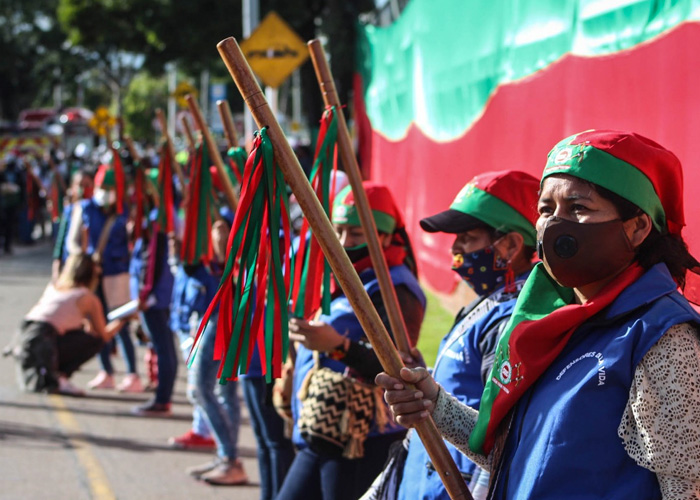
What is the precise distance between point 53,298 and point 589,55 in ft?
16.3

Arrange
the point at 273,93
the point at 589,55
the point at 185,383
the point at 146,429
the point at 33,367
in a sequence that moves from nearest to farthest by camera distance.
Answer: the point at 589,55, the point at 146,429, the point at 33,367, the point at 185,383, the point at 273,93

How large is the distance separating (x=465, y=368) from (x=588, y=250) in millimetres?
821

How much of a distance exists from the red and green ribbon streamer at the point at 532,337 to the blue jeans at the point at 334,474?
4.62 feet

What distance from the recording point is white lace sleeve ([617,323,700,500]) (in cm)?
185

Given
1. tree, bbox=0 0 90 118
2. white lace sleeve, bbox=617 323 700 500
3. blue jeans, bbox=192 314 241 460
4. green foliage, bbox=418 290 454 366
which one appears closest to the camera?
white lace sleeve, bbox=617 323 700 500

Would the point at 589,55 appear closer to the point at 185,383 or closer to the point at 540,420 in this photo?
the point at 540,420

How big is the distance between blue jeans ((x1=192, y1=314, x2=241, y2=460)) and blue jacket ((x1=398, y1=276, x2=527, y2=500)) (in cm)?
304

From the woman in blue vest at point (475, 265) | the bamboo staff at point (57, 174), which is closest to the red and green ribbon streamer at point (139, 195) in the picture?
the woman in blue vest at point (475, 265)

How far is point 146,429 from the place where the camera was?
23.5 ft

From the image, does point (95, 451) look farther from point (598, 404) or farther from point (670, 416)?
point (670, 416)

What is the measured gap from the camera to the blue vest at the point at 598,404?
6.29ft

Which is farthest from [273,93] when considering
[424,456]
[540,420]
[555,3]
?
[540,420]

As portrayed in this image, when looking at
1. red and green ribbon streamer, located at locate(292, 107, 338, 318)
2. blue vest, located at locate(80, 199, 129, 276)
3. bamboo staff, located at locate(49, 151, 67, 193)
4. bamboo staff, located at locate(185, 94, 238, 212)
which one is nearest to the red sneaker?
blue vest, located at locate(80, 199, 129, 276)

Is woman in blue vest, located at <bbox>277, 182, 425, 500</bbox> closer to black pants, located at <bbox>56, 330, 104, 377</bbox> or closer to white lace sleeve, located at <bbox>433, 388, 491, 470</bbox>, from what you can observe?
white lace sleeve, located at <bbox>433, 388, 491, 470</bbox>
